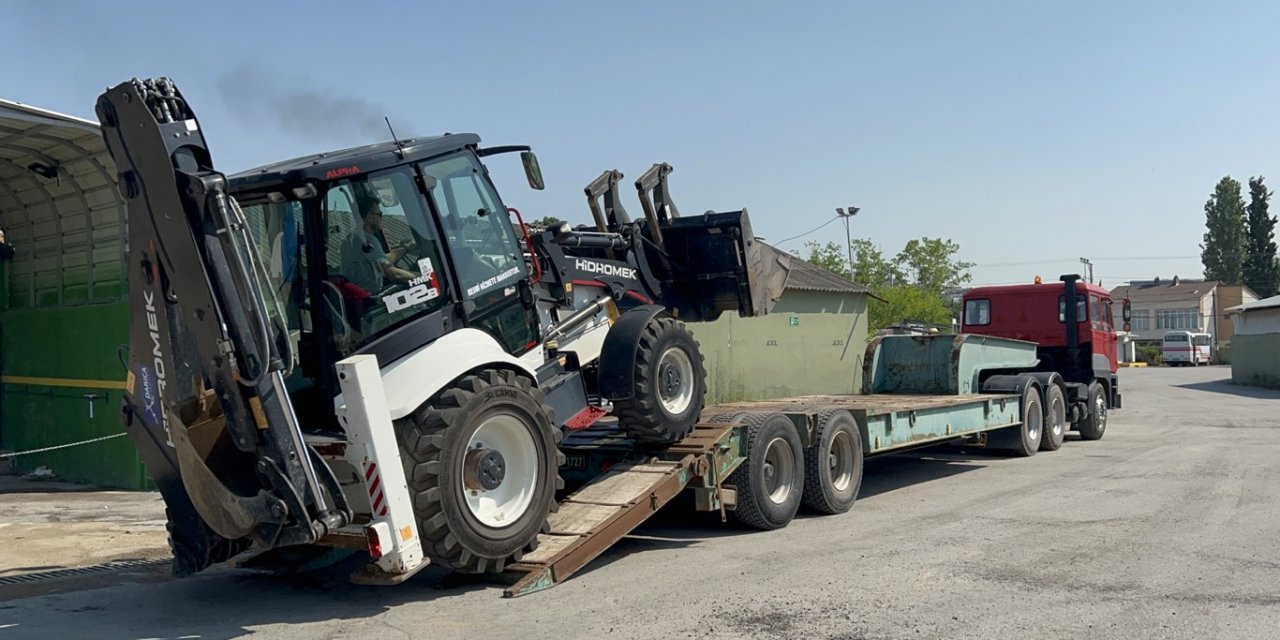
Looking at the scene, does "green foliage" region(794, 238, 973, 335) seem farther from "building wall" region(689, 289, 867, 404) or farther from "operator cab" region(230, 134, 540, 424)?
"operator cab" region(230, 134, 540, 424)

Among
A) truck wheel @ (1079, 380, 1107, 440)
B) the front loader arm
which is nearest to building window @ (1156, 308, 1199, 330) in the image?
truck wheel @ (1079, 380, 1107, 440)

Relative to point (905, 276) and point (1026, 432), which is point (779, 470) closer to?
point (1026, 432)

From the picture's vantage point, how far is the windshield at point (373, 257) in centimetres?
654

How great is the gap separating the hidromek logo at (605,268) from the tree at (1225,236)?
278 feet

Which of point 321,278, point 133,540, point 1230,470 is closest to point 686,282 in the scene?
point 321,278

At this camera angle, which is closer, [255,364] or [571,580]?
[255,364]

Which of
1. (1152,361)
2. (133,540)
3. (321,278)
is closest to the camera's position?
(321,278)

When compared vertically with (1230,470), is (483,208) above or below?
above

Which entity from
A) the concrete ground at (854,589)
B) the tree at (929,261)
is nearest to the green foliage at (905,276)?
the tree at (929,261)

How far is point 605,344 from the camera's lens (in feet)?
26.3

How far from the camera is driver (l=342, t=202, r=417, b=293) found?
6590 millimetres

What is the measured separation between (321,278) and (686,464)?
3166 millimetres

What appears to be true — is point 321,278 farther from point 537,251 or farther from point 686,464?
point 686,464

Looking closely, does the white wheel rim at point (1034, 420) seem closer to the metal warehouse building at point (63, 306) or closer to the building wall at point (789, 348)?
the building wall at point (789, 348)
